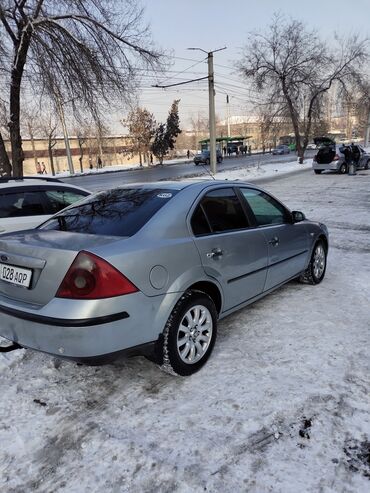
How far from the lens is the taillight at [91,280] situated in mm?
2635

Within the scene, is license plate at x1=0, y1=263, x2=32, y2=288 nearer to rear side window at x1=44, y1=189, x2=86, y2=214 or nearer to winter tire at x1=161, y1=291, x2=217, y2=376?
winter tire at x1=161, y1=291, x2=217, y2=376

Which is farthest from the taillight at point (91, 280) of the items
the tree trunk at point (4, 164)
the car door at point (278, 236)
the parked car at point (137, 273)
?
the tree trunk at point (4, 164)

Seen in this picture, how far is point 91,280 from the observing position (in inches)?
104

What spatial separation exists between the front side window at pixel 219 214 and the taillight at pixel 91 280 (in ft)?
2.88

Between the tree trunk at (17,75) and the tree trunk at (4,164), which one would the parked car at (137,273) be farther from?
the tree trunk at (4,164)

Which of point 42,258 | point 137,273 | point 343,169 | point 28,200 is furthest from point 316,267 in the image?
point 343,169

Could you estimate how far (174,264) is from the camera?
299 cm

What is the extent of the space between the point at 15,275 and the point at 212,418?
1683mm

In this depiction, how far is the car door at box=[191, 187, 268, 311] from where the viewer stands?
3.37 m

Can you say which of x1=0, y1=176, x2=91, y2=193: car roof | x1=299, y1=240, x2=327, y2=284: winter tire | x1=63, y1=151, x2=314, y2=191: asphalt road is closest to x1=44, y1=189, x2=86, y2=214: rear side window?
x1=0, y1=176, x2=91, y2=193: car roof

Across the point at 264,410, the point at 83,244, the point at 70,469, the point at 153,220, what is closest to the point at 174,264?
the point at 153,220

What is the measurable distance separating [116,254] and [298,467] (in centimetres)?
164

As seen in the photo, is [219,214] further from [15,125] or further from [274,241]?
[15,125]

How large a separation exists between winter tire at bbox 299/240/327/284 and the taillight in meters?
3.10
